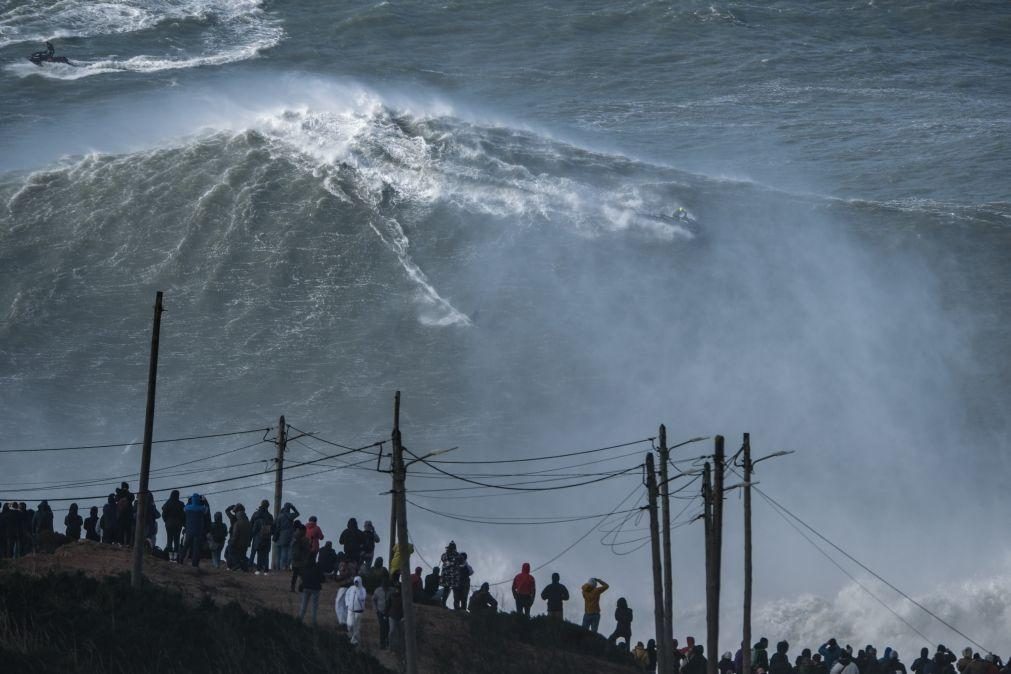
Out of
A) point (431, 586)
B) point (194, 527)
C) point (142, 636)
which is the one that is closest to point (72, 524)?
point (194, 527)

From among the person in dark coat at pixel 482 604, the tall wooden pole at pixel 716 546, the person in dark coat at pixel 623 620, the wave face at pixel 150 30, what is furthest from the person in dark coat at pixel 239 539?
the wave face at pixel 150 30

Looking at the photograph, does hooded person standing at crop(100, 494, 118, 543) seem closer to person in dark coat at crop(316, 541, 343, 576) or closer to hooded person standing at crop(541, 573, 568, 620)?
person in dark coat at crop(316, 541, 343, 576)

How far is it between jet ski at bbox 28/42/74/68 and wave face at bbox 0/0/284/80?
0.89 ft

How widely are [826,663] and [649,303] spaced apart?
85.2 ft

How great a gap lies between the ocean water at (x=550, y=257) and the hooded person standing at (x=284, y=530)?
11711mm

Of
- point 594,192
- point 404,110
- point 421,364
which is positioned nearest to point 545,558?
point 421,364

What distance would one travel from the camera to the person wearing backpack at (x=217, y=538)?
93.7 ft

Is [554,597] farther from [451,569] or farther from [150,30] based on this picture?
[150,30]

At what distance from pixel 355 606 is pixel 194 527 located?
4729mm

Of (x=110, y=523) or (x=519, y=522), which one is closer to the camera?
(x=110, y=523)

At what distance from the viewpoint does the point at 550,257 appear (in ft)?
181

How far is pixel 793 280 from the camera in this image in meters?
54.3

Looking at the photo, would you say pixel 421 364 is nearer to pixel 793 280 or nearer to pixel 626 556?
pixel 626 556

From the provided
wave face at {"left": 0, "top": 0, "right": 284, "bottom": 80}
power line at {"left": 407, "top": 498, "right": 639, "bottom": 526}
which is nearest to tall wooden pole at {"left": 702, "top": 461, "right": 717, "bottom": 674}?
power line at {"left": 407, "top": 498, "right": 639, "bottom": 526}
